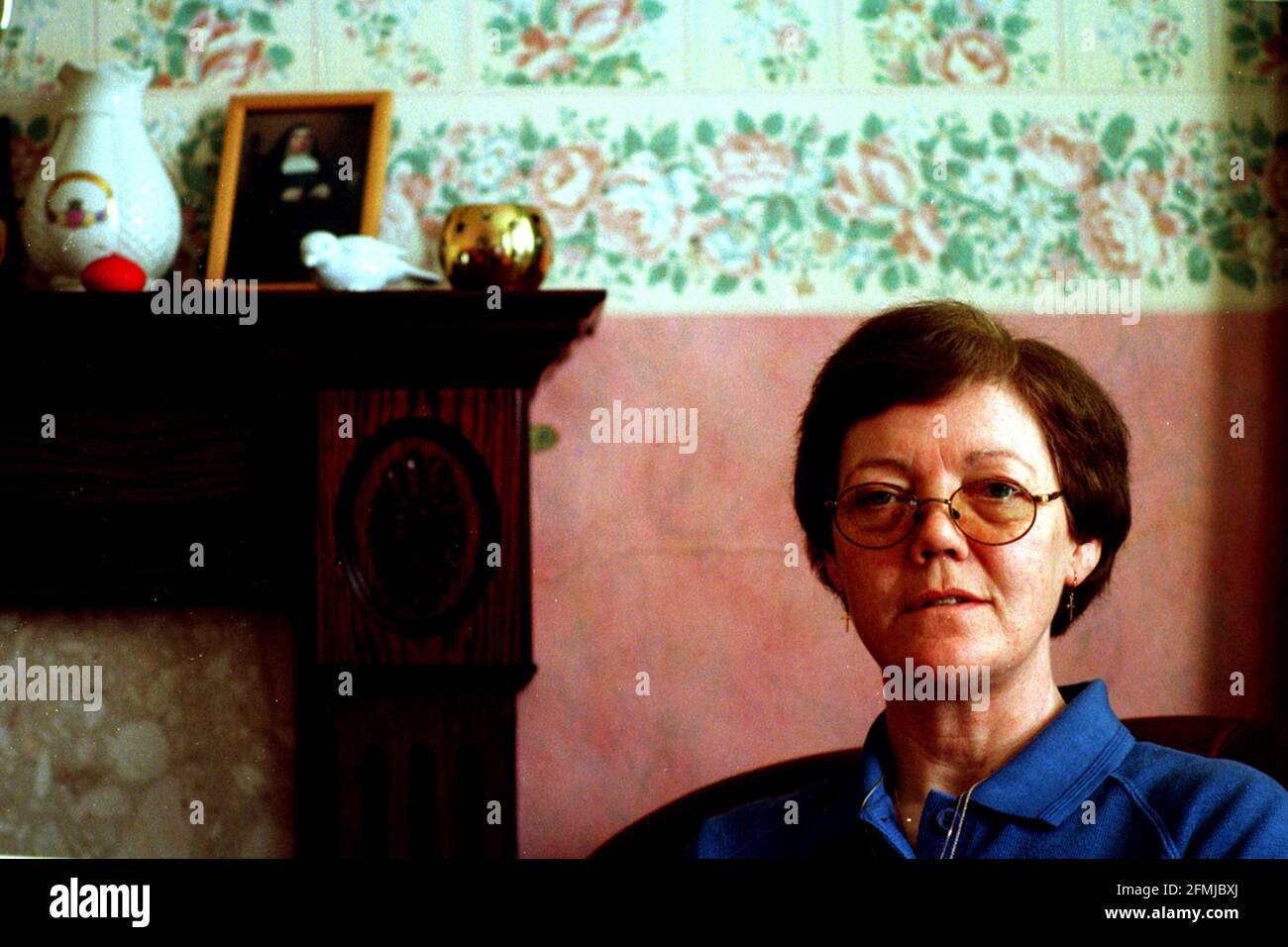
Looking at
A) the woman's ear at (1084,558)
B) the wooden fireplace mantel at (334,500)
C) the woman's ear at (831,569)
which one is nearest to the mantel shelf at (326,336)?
the wooden fireplace mantel at (334,500)

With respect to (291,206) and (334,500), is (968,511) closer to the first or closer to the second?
(334,500)

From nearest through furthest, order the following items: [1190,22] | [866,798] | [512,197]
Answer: [866,798], [1190,22], [512,197]

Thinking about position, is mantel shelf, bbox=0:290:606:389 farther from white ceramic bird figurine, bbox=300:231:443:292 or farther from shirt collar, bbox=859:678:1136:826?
shirt collar, bbox=859:678:1136:826

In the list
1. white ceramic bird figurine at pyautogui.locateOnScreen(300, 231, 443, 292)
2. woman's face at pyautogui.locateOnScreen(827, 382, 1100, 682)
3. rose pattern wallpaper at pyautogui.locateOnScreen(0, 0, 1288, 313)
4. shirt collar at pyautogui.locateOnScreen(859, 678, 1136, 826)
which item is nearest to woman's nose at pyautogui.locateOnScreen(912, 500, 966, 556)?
woman's face at pyautogui.locateOnScreen(827, 382, 1100, 682)

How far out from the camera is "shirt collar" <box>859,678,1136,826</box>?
628mm

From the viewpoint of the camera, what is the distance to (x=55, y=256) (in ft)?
3.00

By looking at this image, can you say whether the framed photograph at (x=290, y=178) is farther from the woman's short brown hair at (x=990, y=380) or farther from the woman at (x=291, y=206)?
the woman's short brown hair at (x=990, y=380)

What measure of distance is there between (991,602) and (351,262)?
1.76 feet

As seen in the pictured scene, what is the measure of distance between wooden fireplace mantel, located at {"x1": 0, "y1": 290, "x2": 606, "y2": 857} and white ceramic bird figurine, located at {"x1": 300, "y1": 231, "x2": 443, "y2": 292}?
35 mm

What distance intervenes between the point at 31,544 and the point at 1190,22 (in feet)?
2.99

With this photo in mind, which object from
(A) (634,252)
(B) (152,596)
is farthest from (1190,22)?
(B) (152,596)

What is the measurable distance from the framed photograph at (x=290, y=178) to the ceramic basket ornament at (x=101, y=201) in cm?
4

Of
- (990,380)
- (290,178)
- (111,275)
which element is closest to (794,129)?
(990,380)
